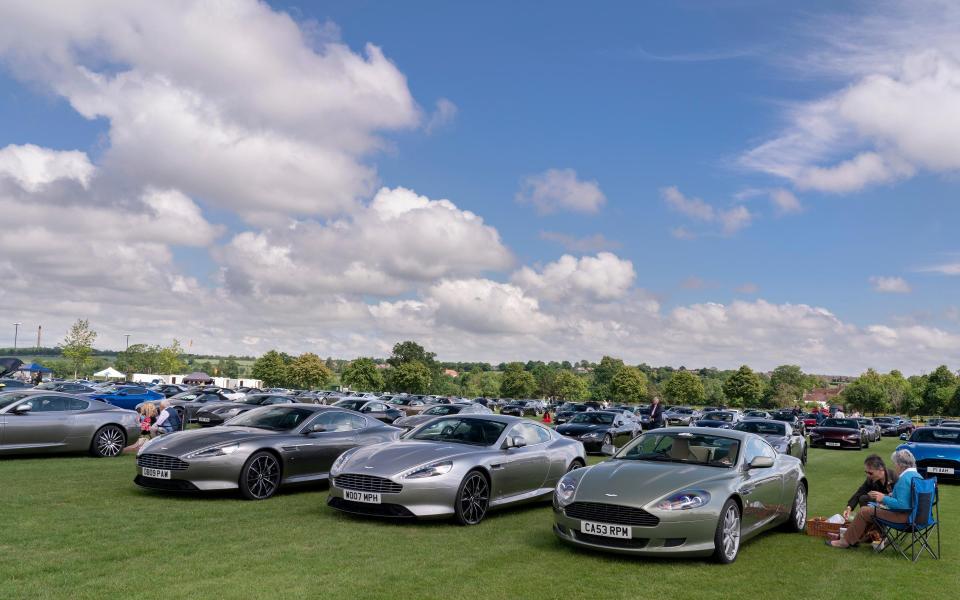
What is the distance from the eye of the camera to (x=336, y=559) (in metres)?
7.27

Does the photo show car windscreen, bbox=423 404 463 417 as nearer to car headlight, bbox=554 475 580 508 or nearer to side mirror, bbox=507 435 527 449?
side mirror, bbox=507 435 527 449

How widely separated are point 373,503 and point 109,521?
3064 millimetres

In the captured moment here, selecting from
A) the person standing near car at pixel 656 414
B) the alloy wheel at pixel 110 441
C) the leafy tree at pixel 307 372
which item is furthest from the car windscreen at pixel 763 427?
the leafy tree at pixel 307 372

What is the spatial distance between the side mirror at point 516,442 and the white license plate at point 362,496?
2237 millimetres

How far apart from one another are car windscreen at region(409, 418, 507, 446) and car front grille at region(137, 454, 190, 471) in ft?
10.6

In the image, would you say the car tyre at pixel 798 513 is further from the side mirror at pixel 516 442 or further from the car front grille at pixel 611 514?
the side mirror at pixel 516 442

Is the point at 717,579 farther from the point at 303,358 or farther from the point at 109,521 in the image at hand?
the point at 303,358

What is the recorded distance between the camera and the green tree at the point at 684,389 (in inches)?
5389

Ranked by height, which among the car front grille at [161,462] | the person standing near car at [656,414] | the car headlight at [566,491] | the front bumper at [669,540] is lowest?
the front bumper at [669,540]

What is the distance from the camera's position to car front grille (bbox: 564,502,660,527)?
755 centimetres

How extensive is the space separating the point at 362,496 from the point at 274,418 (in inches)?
141

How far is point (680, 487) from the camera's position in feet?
25.7

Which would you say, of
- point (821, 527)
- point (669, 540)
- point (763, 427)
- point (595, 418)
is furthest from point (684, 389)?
point (669, 540)

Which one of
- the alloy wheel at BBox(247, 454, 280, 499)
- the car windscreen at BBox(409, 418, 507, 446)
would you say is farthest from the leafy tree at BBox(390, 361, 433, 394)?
the car windscreen at BBox(409, 418, 507, 446)
